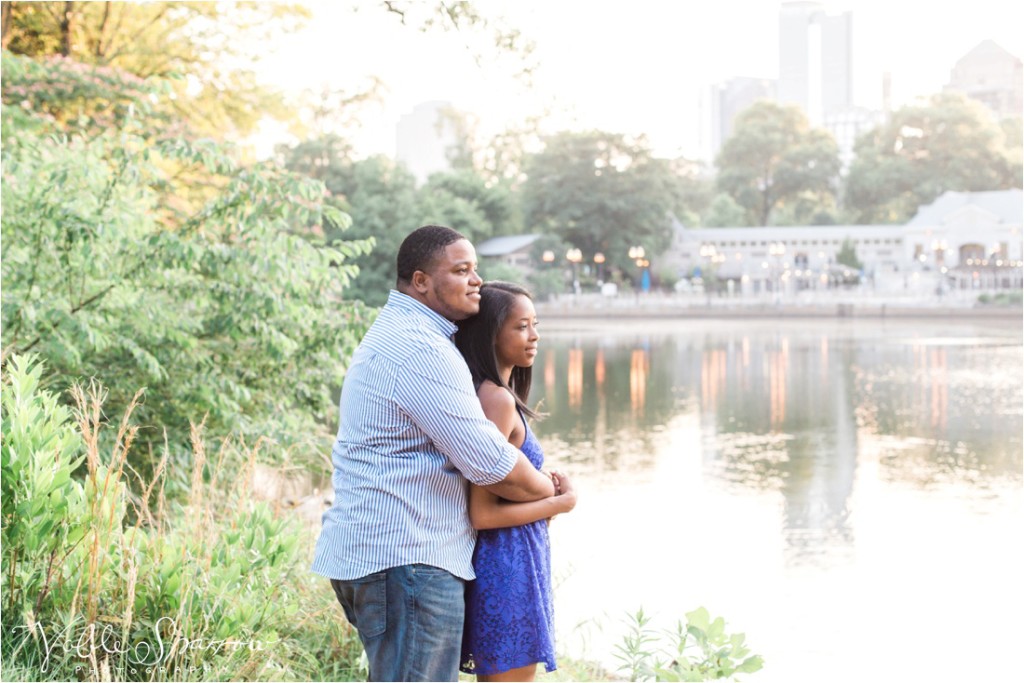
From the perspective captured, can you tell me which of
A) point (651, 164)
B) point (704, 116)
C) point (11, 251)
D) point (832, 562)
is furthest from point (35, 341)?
point (704, 116)

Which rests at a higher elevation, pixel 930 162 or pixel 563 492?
→ pixel 930 162

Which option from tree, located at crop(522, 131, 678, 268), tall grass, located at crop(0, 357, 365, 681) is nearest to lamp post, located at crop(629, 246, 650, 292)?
tree, located at crop(522, 131, 678, 268)

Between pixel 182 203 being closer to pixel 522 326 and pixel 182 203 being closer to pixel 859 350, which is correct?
pixel 522 326

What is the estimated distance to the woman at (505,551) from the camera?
88.0 inches

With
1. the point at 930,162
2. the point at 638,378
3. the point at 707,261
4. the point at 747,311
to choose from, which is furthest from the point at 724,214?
the point at 638,378

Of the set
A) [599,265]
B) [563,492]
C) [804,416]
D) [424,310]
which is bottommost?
[804,416]

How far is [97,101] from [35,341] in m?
5.68

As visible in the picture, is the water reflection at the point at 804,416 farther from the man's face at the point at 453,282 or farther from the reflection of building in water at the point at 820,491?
the man's face at the point at 453,282

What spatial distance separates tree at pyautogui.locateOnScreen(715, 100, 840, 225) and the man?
61.9 meters

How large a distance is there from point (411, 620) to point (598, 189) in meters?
44.4

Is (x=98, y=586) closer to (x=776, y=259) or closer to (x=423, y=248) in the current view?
(x=423, y=248)

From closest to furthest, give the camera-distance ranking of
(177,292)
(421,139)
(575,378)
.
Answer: (177,292)
(575,378)
(421,139)

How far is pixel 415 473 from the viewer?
2.15 meters

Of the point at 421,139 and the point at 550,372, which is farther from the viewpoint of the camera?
the point at 421,139
